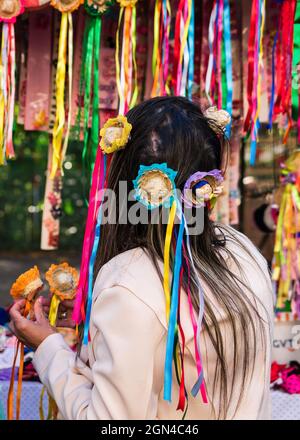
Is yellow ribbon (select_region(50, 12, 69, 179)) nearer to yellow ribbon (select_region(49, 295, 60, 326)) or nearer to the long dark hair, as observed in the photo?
yellow ribbon (select_region(49, 295, 60, 326))

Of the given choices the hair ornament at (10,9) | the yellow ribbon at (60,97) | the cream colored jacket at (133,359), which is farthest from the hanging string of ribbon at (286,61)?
the cream colored jacket at (133,359)

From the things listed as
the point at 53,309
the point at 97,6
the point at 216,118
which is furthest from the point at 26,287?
the point at 97,6

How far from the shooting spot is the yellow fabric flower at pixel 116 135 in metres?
1.08

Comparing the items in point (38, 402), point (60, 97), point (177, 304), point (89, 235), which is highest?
point (60, 97)

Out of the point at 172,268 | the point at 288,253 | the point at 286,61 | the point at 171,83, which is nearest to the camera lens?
the point at 172,268

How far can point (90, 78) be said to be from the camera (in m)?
2.01

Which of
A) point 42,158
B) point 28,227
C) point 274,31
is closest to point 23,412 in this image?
point 274,31

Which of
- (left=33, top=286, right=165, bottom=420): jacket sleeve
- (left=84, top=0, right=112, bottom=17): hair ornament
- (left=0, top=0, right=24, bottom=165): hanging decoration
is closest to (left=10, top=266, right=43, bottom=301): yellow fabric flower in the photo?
(left=33, top=286, right=165, bottom=420): jacket sleeve

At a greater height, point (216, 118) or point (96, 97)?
point (96, 97)

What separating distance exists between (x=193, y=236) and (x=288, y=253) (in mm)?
1401

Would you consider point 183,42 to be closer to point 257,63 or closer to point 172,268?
point 257,63

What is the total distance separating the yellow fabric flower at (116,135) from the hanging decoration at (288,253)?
4.71 feet

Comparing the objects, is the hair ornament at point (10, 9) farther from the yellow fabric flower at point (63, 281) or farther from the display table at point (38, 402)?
the display table at point (38, 402)
